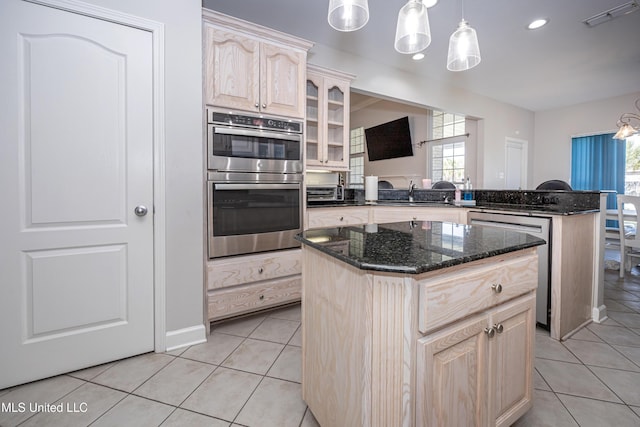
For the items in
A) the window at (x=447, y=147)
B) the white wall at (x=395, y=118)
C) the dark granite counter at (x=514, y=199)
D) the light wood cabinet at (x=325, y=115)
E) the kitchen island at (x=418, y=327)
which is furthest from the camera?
the white wall at (x=395, y=118)

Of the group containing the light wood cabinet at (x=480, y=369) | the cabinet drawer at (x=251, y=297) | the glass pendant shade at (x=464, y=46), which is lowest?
the cabinet drawer at (x=251, y=297)

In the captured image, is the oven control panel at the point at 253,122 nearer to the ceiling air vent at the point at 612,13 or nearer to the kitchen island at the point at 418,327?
the kitchen island at the point at 418,327

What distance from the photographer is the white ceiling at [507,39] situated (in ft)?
9.16

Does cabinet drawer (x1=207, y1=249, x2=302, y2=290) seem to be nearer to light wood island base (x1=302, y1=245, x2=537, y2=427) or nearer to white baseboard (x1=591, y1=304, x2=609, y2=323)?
light wood island base (x1=302, y1=245, x2=537, y2=427)

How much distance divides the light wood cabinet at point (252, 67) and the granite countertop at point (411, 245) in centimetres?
140

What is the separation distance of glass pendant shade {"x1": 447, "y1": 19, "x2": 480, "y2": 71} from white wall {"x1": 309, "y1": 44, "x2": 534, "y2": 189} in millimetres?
2074

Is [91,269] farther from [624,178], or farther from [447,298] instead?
[624,178]

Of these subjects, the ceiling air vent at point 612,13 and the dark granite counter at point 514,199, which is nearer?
the dark granite counter at point 514,199

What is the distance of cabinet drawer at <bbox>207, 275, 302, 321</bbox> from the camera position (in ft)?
7.09

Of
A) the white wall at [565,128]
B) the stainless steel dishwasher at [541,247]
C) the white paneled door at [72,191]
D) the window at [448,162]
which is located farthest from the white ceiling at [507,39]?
the stainless steel dishwasher at [541,247]

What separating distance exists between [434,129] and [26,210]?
5.87 meters

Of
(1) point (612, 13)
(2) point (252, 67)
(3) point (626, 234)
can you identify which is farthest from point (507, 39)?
(2) point (252, 67)

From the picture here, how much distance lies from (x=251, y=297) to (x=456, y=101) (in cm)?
458

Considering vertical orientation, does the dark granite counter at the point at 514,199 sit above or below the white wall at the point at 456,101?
below
